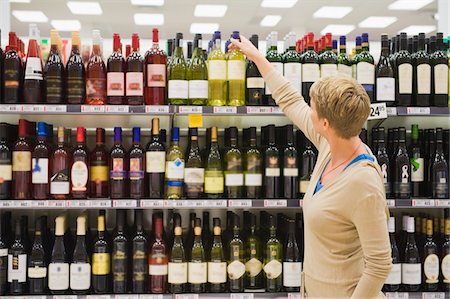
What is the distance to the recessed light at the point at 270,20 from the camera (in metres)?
9.49

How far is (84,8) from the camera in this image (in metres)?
8.95

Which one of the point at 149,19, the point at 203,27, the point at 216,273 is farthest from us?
the point at 203,27

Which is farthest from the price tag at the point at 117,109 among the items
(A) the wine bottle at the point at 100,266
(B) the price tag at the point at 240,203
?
(B) the price tag at the point at 240,203

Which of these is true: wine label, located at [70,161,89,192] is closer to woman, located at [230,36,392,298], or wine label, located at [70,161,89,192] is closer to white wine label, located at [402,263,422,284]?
woman, located at [230,36,392,298]

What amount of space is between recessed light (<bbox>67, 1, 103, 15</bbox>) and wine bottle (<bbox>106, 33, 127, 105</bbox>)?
6192mm

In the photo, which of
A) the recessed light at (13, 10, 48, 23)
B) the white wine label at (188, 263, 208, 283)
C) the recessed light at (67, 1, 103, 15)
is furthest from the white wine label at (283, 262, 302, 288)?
the recessed light at (13, 10, 48, 23)

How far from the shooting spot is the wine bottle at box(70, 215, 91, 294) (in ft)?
9.41

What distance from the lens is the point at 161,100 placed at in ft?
9.60

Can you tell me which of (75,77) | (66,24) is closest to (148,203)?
(75,77)

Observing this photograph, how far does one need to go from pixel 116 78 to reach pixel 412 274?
2028 millimetres

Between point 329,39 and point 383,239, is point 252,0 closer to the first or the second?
point 329,39

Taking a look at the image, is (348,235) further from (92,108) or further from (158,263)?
(92,108)

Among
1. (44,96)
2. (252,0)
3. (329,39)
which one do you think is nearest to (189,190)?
(44,96)

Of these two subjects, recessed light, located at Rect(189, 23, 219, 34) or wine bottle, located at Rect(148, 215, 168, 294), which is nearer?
wine bottle, located at Rect(148, 215, 168, 294)
